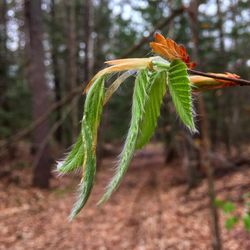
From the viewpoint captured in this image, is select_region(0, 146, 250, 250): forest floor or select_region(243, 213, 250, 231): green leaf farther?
select_region(0, 146, 250, 250): forest floor

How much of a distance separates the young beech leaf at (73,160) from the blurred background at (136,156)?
3.36ft

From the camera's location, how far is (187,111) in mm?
590

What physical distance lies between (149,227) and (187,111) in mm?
7465

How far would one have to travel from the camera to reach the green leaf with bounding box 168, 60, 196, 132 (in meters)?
0.58

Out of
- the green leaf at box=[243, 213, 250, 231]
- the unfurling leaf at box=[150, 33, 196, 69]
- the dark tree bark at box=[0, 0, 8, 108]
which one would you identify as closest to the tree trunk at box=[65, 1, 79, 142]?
the dark tree bark at box=[0, 0, 8, 108]

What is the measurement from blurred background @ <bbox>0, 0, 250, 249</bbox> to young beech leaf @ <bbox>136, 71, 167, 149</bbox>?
3.07 ft

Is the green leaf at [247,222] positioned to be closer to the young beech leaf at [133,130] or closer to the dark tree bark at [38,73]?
the young beech leaf at [133,130]

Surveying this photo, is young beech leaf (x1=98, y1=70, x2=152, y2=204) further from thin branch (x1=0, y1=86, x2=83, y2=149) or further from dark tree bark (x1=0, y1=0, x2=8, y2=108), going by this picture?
dark tree bark (x1=0, y1=0, x2=8, y2=108)

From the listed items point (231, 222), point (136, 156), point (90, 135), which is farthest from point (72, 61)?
point (90, 135)

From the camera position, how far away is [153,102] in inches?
26.5

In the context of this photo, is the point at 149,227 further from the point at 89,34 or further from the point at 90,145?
the point at 89,34

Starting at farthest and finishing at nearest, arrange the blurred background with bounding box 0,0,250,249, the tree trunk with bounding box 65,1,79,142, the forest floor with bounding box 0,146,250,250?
1. the tree trunk with bounding box 65,1,79,142
2. the forest floor with bounding box 0,146,250,250
3. the blurred background with bounding box 0,0,250,249

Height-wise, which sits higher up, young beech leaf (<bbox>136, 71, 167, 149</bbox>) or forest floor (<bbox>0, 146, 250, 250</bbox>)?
young beech leaf (<bbox>136, 71, 167, 149</bbox>)

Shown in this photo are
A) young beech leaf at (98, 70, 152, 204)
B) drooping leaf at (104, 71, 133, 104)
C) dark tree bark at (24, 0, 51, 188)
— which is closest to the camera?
young beech leaf at (98, 70, 152, 204)
